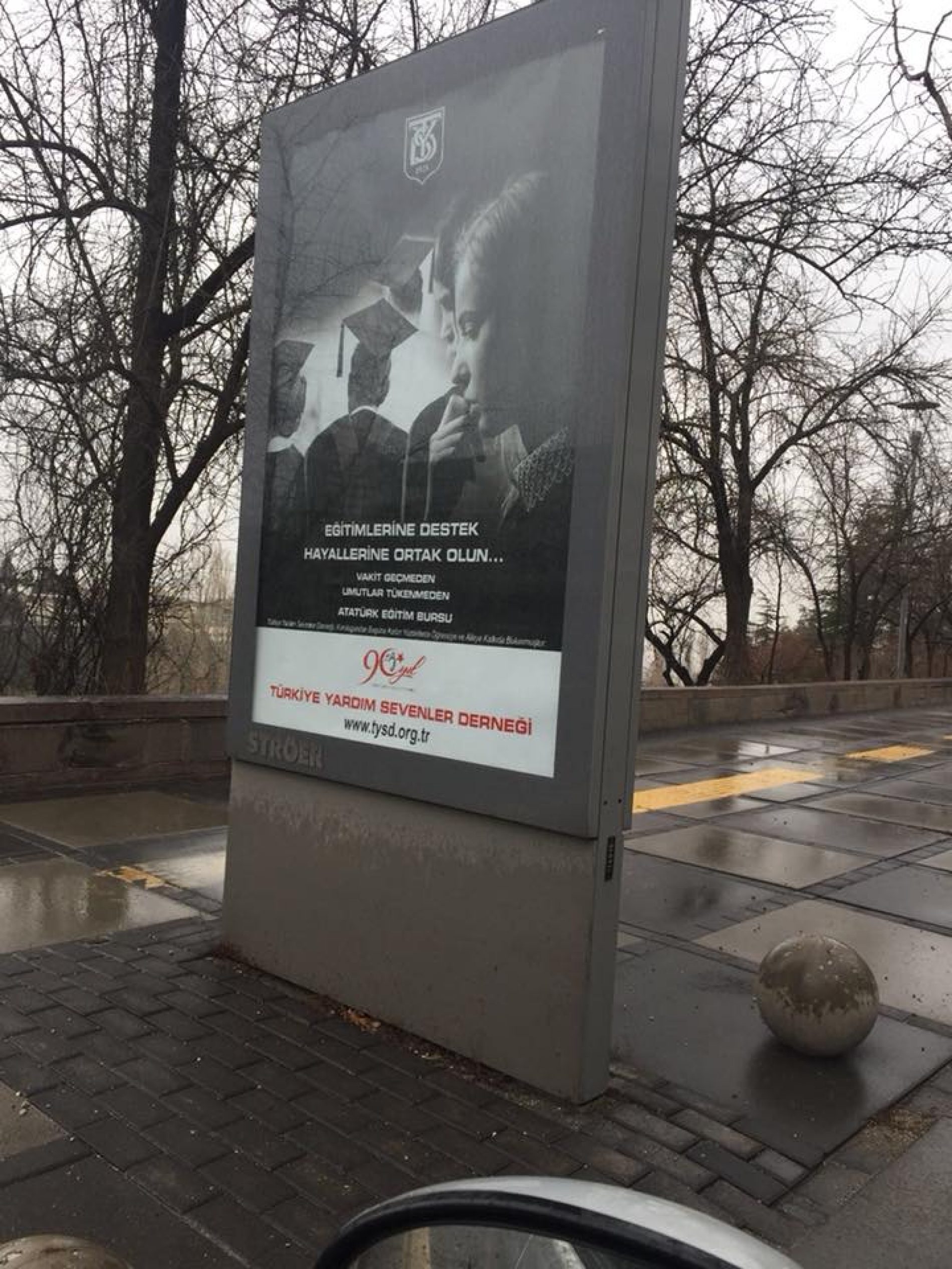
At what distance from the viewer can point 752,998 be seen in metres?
4.79

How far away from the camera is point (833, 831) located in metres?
8.59

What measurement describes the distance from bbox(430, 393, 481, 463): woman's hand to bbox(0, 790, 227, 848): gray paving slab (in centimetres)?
397

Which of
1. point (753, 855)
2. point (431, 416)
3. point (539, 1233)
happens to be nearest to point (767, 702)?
point (753, 855)

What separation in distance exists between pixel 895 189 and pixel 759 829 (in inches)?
261

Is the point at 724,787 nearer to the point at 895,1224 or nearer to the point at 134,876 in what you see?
the point at 134,876

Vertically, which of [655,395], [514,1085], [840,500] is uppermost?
[840,500]

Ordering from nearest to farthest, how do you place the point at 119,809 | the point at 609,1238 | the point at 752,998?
the point at 609,1238
the point at 752,998
the point at 119,809

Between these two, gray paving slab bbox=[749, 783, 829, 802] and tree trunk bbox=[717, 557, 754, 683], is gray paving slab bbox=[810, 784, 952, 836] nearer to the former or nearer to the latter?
gray paving slab bbox=[749, 783, 829, 802]

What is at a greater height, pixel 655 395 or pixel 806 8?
pixel 806 8

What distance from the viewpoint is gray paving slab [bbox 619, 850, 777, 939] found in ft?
19.3

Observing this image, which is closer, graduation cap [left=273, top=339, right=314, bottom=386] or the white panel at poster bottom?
the white panel at poster bottom

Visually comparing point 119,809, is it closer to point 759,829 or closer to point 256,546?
point 256,546

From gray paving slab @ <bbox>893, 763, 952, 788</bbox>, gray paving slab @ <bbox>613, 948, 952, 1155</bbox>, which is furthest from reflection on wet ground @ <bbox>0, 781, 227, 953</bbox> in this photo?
gray paving slab @ <bbox>893, 763, 952, 788</bbox>

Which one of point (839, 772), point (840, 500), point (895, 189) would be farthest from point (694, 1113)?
point (840, 500)
